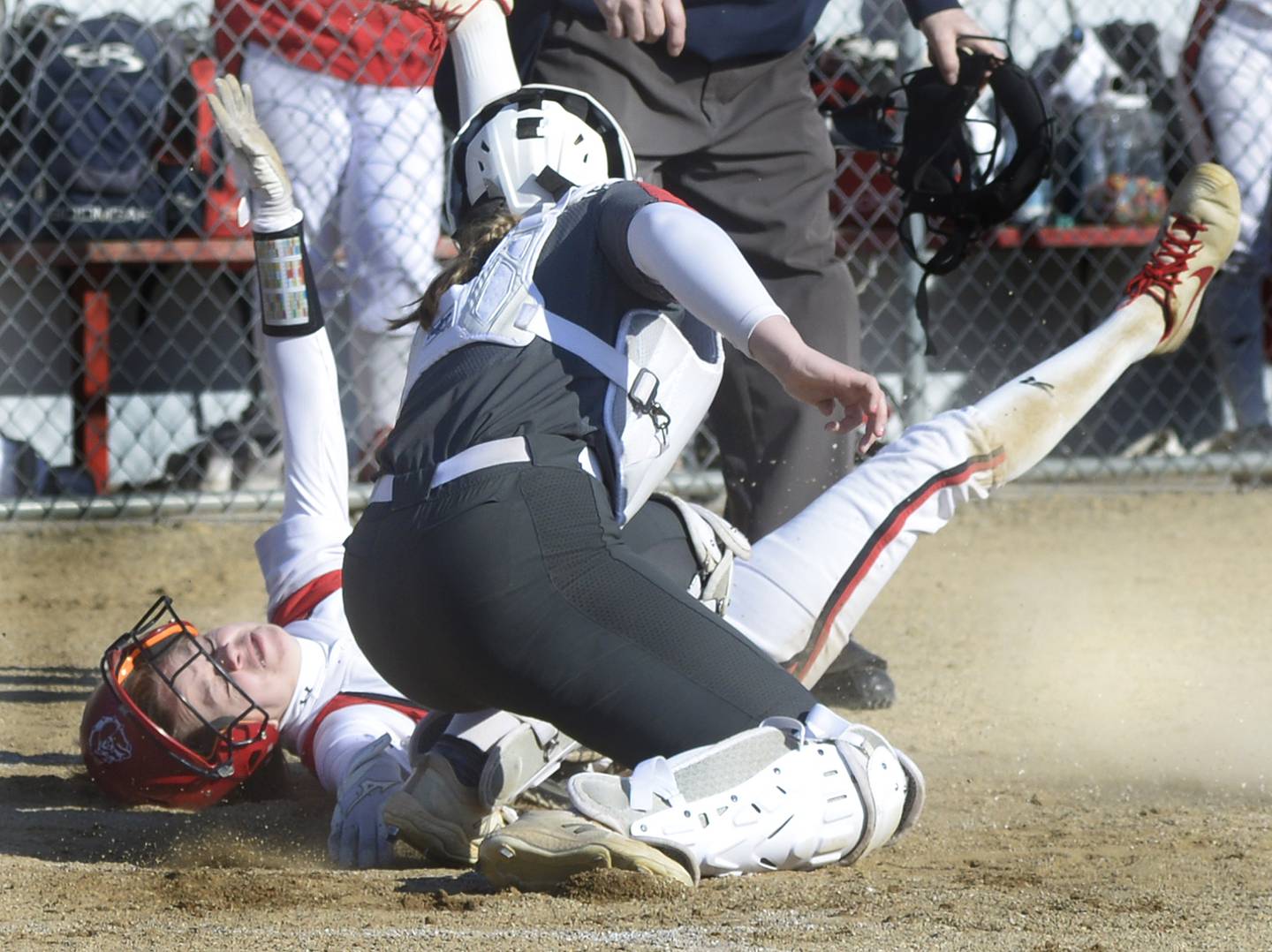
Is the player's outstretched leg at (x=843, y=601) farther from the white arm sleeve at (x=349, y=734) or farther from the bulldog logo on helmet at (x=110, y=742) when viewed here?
the bulldog logo on helmet at (x=110, y=742)

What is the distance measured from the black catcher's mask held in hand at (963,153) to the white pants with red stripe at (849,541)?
2.87 feet

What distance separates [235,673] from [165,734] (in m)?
0.16

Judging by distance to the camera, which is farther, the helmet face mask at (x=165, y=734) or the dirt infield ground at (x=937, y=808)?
the helmet face mask at (x=165, y=734)

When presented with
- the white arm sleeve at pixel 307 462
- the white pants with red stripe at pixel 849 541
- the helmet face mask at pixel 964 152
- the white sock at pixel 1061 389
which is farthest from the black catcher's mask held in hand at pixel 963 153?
the white arm sleeve at pixel 307 462

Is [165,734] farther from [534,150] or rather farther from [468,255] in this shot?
[534,150]

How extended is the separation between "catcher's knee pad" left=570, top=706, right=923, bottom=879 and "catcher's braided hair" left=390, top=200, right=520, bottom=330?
78 centimetres

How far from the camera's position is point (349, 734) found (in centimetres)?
298

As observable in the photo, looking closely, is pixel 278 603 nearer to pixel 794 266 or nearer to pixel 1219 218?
pixel 794 266

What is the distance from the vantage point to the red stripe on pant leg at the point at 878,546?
9.29 ft

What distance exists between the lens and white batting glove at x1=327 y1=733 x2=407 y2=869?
8.51ft

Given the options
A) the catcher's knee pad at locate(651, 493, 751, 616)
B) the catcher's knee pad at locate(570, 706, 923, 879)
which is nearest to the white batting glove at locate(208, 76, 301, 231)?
the catcher's knee pad at locate(651, 493, 751, 616)

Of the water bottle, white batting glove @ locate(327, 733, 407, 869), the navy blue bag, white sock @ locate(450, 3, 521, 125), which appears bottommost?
the navy blue bag

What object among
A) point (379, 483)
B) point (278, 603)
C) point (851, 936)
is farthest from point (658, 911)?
point (278, 603)

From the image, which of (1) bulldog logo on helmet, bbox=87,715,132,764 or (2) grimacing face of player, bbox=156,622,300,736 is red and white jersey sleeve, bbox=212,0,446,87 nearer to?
(2) grimacing face of player, bbox=156,622,300,736
